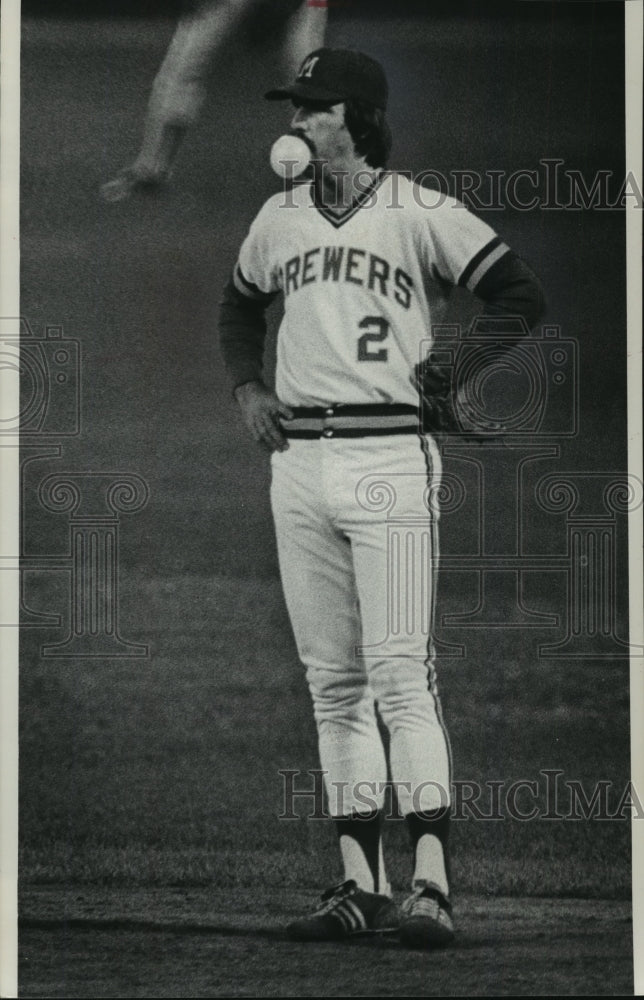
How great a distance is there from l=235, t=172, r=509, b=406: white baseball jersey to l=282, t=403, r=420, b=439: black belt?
23 mm

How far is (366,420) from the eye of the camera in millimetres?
3812

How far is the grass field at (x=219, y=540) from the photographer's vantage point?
3838mm

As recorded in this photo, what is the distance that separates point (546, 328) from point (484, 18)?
3.13 feet

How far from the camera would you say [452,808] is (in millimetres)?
3818

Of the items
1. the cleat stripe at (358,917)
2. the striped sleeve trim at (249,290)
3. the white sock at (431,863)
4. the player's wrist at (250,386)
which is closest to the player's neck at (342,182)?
the striped sleeve trim at (249,290)

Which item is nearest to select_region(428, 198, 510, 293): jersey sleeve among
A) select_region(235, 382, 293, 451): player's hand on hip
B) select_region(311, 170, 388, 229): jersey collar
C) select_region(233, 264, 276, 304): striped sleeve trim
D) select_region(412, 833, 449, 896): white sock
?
select_region(311, 170, 388, 229): jersey collar

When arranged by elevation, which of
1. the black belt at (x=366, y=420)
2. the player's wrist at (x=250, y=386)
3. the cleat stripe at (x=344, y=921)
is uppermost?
the player's wrist at (x=250, y=386)

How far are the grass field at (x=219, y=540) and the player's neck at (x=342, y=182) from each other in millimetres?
151

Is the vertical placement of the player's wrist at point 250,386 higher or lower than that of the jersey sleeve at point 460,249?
lower

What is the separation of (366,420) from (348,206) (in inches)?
25.1

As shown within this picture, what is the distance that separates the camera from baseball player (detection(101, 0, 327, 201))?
393 cm

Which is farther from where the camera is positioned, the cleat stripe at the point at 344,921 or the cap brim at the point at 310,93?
the cap brim at the point at 310,93

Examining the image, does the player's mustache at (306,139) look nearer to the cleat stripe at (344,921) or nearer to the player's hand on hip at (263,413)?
the player's hand on hip at (263,413)

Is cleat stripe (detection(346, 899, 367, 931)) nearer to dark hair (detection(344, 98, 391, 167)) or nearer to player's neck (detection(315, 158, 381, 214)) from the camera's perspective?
player's neck (detection(315, 158, 381, 214))
